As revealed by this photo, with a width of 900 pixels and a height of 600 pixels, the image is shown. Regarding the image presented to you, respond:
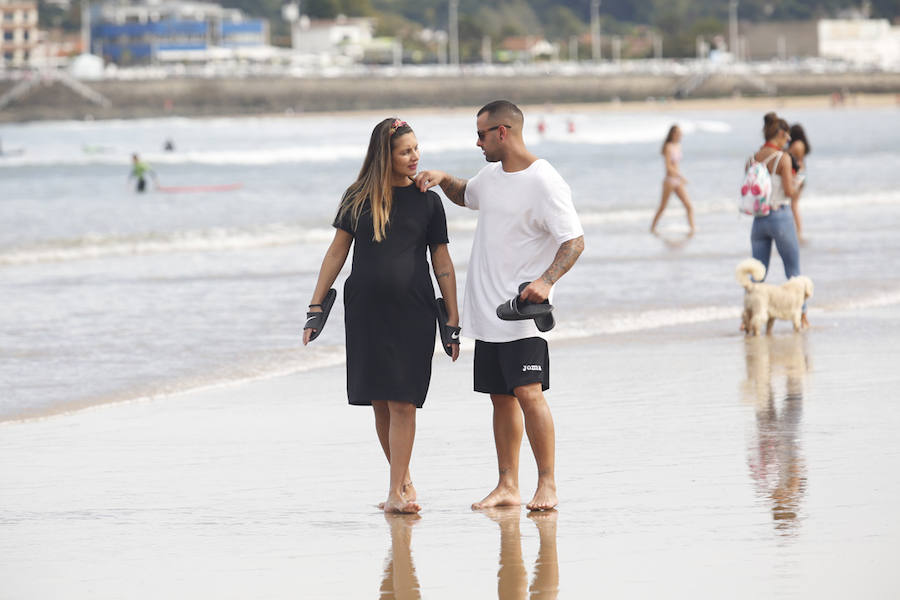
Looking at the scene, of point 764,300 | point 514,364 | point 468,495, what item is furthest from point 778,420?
point 764,300

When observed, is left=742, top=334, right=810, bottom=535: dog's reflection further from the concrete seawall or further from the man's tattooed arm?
the concrete seawall

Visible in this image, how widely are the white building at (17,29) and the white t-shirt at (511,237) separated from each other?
161m

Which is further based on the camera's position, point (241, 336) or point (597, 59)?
point (597, 59)

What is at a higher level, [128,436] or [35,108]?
[35,108]

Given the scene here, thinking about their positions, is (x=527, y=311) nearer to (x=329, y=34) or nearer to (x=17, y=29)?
(x=17, y=29)

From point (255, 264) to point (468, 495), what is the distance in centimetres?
1090

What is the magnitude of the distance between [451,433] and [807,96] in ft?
381

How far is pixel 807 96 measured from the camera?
11769cm

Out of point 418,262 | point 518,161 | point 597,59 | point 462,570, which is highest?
point 597,59

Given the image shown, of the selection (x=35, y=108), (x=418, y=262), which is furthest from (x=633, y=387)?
(x=35, y=108)

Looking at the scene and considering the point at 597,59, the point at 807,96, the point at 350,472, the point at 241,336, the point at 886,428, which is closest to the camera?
the point at 350,472

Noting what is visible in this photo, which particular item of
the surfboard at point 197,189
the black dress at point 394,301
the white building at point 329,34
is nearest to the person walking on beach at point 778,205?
the black dress at point 394,301

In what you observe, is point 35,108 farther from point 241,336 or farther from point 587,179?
point 241,336

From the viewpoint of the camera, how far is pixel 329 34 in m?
172
